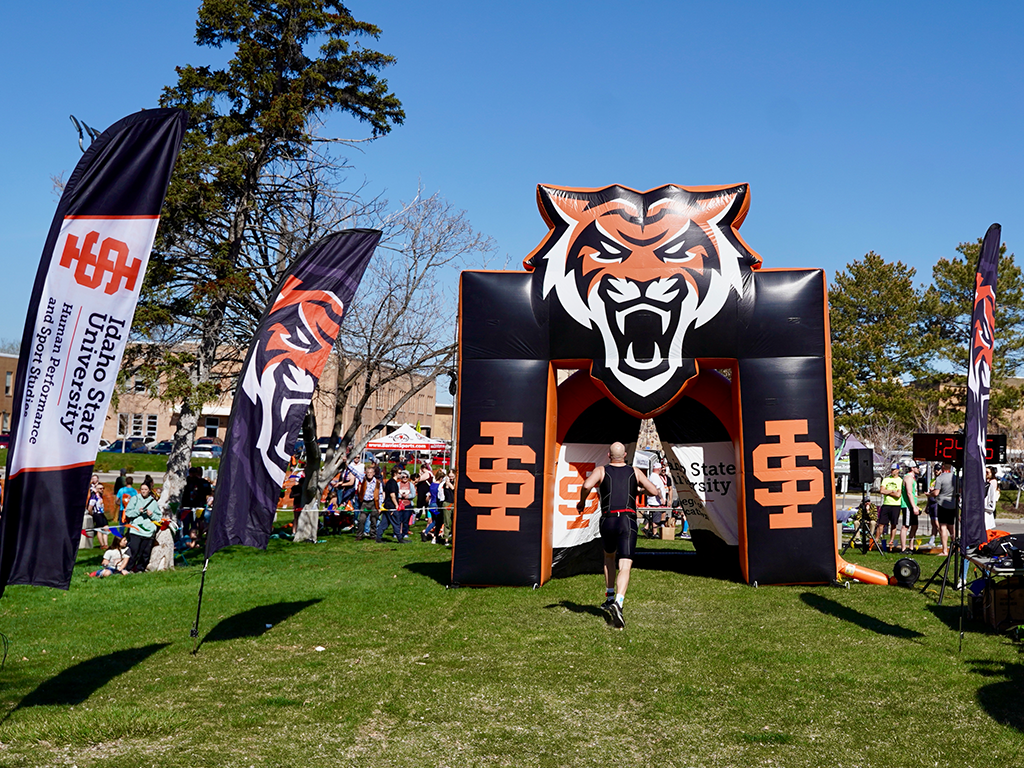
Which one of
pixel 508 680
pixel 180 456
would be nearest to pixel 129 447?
pixel 180 456

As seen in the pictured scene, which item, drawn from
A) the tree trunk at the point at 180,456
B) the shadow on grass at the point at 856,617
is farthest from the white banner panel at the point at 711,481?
the tree trunk at the point at 180,456

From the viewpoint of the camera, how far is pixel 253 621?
861 centimetres

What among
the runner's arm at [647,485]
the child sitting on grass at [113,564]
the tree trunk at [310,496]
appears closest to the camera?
the runner's arm at [647,485]

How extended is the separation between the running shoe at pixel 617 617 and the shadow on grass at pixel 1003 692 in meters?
2.98

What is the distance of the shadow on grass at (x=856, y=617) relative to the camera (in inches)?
314

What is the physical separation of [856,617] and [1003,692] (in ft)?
9.27

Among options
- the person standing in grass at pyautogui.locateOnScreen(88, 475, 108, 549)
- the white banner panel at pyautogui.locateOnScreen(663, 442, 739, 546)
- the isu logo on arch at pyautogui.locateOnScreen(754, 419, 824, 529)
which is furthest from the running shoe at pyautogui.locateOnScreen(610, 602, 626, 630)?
the person standing in grass at pyautogui.locateOnScreen(88, 475, 108, 549)

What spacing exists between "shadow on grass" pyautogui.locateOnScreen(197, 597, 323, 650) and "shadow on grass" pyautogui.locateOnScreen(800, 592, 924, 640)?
18.7ft

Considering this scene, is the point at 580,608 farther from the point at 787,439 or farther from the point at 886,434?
the point at 886,434

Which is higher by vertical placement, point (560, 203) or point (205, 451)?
point (560, 203)

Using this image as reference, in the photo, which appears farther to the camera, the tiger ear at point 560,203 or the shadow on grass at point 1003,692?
the tiger ear at point 560,203

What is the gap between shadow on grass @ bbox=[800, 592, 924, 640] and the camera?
798cm

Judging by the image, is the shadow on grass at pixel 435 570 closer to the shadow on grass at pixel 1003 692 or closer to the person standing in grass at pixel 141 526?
the person standing in grass at pixel 141 526

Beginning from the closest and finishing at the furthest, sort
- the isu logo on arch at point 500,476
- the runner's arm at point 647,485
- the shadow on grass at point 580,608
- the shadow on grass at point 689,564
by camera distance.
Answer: the runner's arm at point 647,485
the shadow on grass at point 580,608
the isu logo on arch at point 500,476
the shadow on grass at point 689,564
